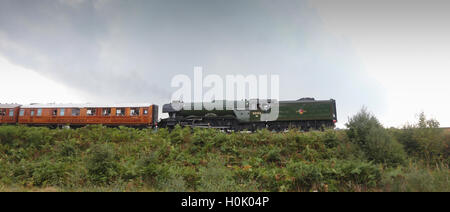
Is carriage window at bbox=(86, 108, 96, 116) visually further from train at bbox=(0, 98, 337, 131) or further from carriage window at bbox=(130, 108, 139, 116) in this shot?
carriage window at bbox=(130, 108, 139, 116)

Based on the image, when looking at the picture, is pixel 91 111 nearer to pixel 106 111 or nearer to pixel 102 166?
pixel 106 111

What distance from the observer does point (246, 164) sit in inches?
401

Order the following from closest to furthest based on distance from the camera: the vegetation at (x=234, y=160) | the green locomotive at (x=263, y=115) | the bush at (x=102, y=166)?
the vegetation at (x=234, y=160), the bush at (x=102, y=166), the green locomotive at (x=263, y=115)

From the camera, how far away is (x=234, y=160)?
36.6 feet

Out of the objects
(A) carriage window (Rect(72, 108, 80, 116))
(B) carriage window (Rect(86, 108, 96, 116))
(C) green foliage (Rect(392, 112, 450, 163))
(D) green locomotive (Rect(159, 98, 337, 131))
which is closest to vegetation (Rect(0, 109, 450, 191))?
(C) green foliage (Rect(392, 112, 450, 163))

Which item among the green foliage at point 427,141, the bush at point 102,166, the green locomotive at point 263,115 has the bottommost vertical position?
the bush at point 102,166

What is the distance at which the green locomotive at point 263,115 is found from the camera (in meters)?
18.1

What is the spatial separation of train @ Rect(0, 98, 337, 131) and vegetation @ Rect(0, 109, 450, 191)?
17.1 feet

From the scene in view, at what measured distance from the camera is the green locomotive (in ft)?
59.5

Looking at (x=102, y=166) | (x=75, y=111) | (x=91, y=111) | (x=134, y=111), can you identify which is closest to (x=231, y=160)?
(x=102, y=166)

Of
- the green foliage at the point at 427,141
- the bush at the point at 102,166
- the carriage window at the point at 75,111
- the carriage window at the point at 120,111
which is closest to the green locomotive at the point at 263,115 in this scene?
the carriage window at the point at 120,111

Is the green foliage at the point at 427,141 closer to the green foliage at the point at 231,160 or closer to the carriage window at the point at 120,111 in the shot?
the green foliage at the point at 231,160

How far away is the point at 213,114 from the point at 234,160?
26.1 ft

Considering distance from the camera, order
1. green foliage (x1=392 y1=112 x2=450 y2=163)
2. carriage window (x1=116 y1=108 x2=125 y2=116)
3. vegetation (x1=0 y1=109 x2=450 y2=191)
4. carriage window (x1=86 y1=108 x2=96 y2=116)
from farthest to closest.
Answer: carriage window (x1=86 y1=108 x2=96 y2=116) < carriage window (x1=116 y1=108 x2=125 y2=116) < green foliage (x1=392 y1=112 x2=450 y2=163) < vegetation (x1=0 y1=109 x2=450 y2=191)
